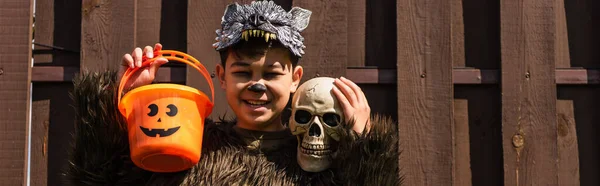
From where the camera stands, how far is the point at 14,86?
3.30 m

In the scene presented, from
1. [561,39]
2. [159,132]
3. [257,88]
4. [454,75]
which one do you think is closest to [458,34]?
[454,75]

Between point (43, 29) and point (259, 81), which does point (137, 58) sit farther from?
point (43, 29)

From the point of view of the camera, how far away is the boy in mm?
2887

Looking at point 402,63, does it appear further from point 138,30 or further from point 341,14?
point 138,30

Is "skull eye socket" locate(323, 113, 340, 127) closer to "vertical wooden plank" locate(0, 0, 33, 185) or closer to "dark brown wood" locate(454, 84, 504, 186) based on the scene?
"dark brown wood" locate(454, 84, 504, 186)

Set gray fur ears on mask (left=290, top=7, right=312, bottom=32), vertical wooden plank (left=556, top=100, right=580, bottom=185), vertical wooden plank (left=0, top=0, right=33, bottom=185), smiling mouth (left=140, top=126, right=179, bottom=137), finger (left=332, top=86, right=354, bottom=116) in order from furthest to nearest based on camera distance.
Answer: vertical wooden plank (left=556, top=100, right=580, bottom=185)
vertical wooden plank (left=0, top=0, right=33, bottom=185)
gray fur ears on mask (left=290, top=7, right=312, bottom=32)
finger (left=332, top=86, right=354, bottom=116)
smiling mouth (left=140, top=126, right=179, bottom=137)

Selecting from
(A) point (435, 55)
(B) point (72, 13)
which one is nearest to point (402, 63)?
(A) point (435, 55)

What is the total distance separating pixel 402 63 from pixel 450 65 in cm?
19

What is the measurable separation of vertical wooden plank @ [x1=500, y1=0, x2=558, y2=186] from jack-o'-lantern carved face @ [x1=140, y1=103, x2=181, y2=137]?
4.44ft

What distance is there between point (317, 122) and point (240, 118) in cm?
34

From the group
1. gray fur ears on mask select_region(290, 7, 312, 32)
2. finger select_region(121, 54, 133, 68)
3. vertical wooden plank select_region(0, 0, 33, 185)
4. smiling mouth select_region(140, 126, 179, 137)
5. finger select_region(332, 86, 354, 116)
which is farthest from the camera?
vertical wooden plank select_region(0, 0, 33, 185)

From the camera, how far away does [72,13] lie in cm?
341

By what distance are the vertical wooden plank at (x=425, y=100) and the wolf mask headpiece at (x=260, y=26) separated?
539mm

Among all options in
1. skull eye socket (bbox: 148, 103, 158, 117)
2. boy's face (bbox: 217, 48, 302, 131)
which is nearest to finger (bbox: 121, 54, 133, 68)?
skull eye socket (bbox: 148, 103, 158, 117)
